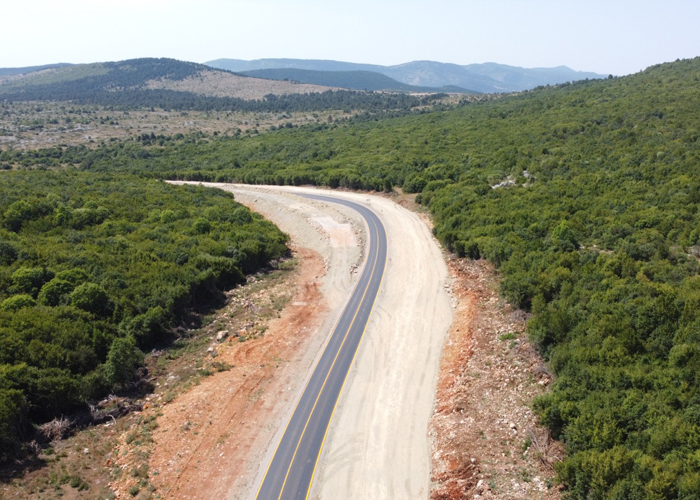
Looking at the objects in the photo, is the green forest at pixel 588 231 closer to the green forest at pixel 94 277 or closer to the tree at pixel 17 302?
the tree at pixel 17 302

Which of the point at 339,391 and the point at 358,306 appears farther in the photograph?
the point at 358,306

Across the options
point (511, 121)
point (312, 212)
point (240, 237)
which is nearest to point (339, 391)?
point (240, 237)

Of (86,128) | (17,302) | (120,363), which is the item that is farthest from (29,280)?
(86,128)

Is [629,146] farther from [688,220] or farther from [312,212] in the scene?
[312,212]

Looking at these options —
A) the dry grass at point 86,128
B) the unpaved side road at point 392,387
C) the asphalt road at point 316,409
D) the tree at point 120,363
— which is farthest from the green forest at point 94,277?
the dry grass at point 86,128

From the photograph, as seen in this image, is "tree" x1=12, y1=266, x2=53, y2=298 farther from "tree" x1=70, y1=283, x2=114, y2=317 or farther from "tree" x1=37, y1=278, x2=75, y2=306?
"tree" x1=70, y1=283, x2=114, y2=317

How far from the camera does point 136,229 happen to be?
5544 cm

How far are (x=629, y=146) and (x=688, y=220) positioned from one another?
2980cm

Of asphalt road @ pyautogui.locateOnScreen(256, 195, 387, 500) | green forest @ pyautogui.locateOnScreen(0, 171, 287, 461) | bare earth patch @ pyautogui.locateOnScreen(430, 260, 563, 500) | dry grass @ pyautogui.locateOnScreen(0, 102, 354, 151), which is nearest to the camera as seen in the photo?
bare earth patch @ pyautogui.locateOnScreen(430, 260, 563, 500)

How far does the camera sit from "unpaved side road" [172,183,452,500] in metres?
25.6

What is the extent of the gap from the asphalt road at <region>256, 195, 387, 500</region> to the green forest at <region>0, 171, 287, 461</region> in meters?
13.3

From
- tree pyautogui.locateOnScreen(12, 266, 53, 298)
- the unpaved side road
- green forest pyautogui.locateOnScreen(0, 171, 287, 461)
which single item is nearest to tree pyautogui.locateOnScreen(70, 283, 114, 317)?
green forest pyautogui.locateOnScreen(0, 171, 287, 461)

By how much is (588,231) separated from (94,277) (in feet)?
159

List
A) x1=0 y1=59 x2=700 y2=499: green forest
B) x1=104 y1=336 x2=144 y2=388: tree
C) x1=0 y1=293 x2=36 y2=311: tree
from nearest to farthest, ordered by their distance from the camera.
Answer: x1=0 y1=59 x2=700 y2=499: green forest, x1=104 y1=336 x2=144 y2=388: tree, x1=0 y1=293 x2=36 y2=311: tree
